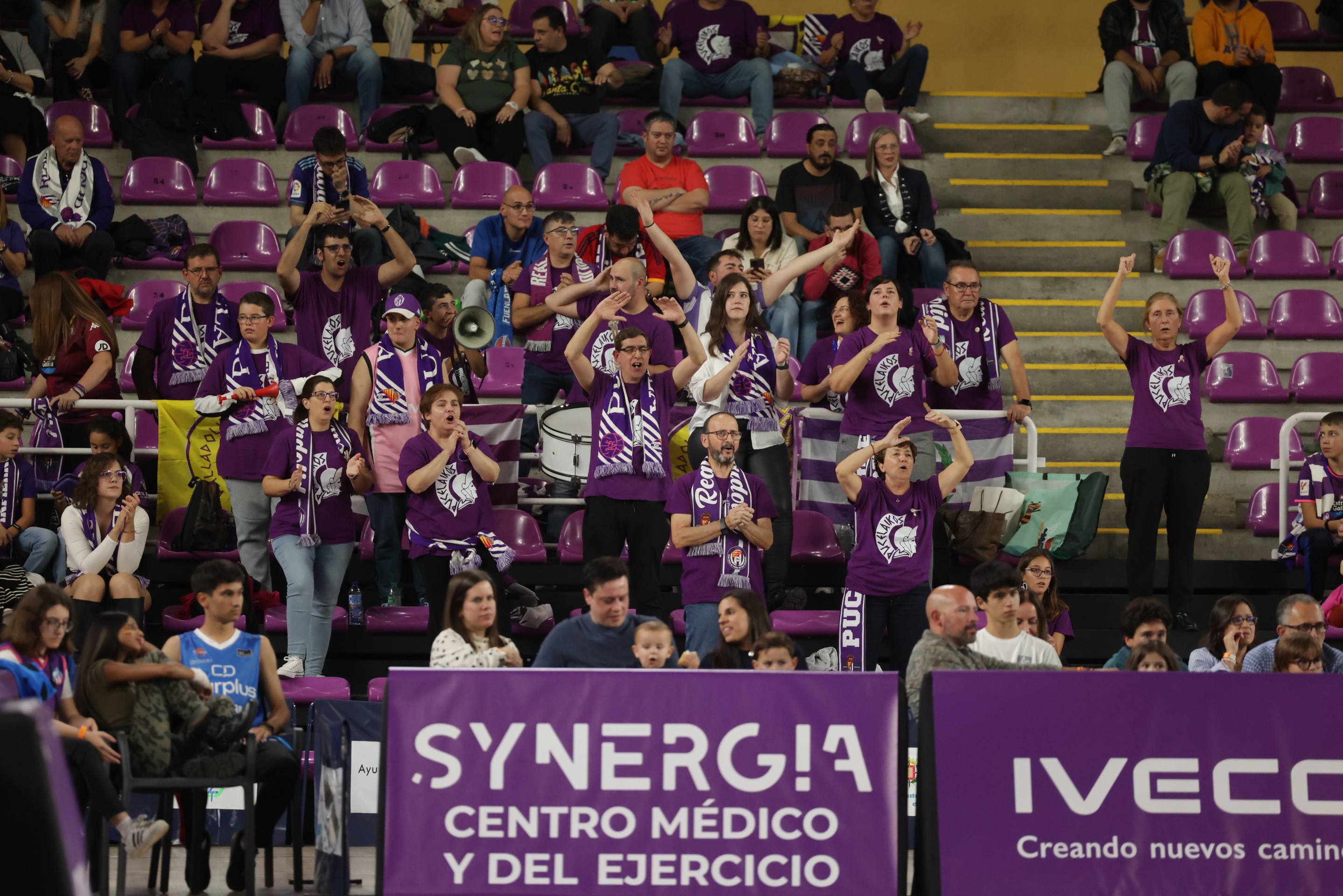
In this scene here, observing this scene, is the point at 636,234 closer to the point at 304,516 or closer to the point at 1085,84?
the point at 304,516

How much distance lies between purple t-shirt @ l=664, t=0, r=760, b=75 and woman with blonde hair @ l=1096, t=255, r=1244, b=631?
5233 mm

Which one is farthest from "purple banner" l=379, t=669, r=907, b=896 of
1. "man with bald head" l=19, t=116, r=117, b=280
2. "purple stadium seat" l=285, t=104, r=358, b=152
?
"purple stadium seat" l=285, t=104, r=358, b=152

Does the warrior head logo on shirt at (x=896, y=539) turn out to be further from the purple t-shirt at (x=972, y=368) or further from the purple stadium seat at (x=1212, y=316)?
the purple stadium seat at (x=1212, y=316)

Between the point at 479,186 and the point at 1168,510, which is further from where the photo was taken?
A: the point at 479,186

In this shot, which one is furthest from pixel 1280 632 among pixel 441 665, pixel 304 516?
pixel 304 516

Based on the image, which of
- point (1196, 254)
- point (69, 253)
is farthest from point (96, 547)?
point (1196, 254)

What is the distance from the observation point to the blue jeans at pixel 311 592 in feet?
27.0

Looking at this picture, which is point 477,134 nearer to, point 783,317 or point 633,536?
point 783,317

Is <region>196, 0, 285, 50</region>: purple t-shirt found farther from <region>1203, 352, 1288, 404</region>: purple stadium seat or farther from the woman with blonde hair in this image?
<region>1203, 352, 1288, 404</region>: purple stadium seat

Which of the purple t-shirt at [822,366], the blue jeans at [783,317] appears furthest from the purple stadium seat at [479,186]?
the purple t-shirt at [822,366]

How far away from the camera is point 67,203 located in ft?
35.9

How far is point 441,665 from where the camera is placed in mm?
6426

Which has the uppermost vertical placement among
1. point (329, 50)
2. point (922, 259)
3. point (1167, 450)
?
point (329, 50)

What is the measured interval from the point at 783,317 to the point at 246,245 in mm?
4077
